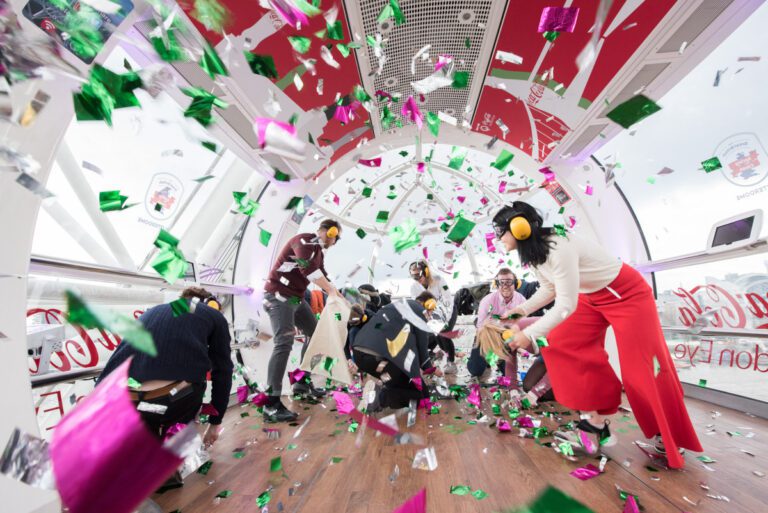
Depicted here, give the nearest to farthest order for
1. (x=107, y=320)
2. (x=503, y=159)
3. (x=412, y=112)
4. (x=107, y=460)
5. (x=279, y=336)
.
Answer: (x=107, y=460) → (x=107, y=320) → (x=279, y=336) → (x=412, y=112) → (x=503, y=159)

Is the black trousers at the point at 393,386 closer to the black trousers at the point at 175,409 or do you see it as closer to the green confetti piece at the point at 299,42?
the black trousers at the point at 175,409

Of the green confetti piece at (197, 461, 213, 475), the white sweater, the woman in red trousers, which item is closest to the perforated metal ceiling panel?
the woman in red trousers

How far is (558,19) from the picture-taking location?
251cm

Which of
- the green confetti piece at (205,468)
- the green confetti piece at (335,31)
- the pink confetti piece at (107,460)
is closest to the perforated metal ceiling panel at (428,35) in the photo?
the green confetti piece at (335,31)

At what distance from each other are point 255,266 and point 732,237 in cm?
429

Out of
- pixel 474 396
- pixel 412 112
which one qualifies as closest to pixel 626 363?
pixel 474 396

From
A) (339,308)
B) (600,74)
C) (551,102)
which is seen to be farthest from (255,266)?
(600,74)

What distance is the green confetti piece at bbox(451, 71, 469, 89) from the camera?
Result: 10.5 ft

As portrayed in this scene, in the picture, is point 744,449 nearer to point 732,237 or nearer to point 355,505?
point 732,237

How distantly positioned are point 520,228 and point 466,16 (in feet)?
6.48

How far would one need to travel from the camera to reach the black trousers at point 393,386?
266cm

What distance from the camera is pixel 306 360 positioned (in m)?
3.04

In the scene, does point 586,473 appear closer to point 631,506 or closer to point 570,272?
point 631,506

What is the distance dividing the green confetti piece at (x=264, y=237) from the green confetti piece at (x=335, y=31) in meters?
2.34
